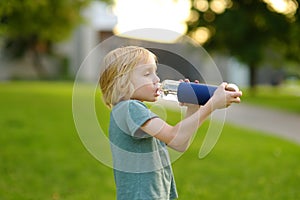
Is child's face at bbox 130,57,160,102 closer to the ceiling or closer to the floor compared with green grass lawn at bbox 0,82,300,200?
closer to the ceiling

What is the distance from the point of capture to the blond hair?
2562mm

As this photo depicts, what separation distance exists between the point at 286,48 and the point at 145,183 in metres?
22.2

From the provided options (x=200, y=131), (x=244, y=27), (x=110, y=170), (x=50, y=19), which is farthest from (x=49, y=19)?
(x=110, y=170)

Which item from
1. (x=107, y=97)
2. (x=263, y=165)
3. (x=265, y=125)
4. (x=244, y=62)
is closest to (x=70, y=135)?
(x=263, y=165)

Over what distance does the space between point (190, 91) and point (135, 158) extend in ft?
1.25

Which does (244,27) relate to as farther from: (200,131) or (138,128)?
(138,128)

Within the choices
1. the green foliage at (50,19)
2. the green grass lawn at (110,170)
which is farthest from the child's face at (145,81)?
the green foliage at (50,19)

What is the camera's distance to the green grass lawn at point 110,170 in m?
5.63

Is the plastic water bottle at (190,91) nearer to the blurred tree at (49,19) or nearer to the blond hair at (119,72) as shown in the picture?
the blond hair at (119,72)

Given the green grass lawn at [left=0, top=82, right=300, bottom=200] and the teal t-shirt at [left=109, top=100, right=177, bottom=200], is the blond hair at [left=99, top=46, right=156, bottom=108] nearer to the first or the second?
the teal t-shirt at [left=109, top=100, right=177, bottom=200]

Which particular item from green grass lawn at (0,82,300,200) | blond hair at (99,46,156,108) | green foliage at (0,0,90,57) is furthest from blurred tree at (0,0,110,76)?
blond hair at (99,46,156,108)

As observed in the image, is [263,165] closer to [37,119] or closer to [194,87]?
[194,87]

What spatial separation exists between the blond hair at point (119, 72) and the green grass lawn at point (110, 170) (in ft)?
1.76

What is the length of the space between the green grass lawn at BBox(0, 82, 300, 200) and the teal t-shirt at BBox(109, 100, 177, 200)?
0.52 m
